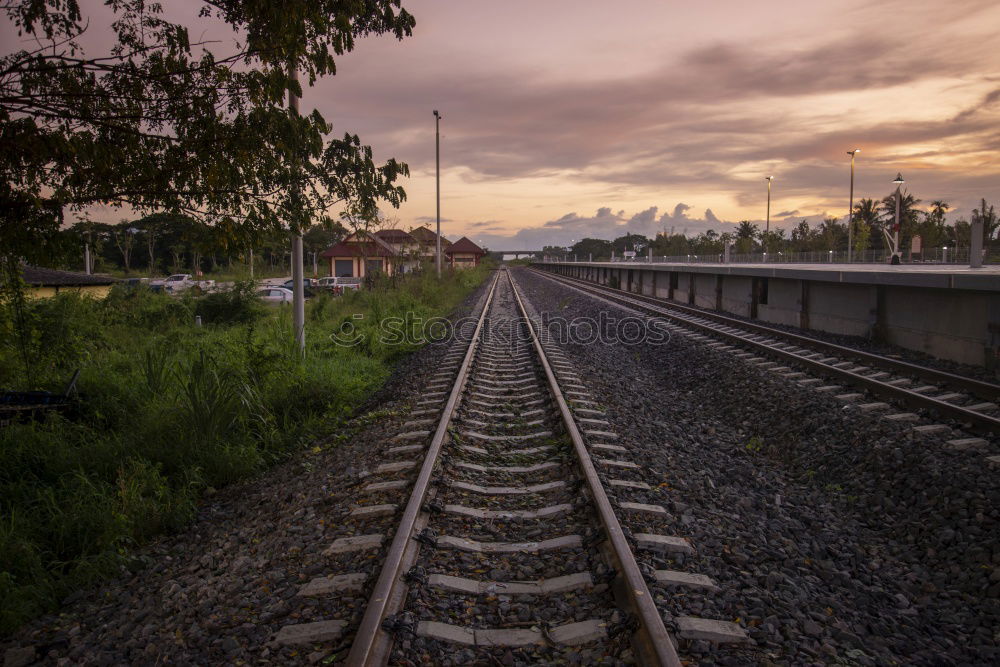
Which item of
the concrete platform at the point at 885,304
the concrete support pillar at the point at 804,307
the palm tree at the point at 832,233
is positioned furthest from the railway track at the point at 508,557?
the palm tree at the point at 832,233

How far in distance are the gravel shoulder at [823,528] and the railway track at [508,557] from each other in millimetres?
236

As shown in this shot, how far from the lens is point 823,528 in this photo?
4.88 m

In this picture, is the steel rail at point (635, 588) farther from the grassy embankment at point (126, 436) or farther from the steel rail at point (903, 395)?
the steel rail at point (903, 395)

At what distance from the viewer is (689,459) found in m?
6.28

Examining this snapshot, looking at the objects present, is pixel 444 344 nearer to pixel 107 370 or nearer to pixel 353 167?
pixel 107 370

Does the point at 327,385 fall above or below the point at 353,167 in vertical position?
below

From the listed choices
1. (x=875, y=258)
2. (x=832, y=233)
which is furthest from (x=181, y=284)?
(x=832, y=233)

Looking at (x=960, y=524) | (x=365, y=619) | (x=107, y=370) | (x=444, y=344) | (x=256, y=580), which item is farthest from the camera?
(x=444, y=344)

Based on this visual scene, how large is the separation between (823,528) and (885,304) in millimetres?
9789

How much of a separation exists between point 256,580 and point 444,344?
32.7ft

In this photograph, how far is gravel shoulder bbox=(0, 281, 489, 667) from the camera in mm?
3268

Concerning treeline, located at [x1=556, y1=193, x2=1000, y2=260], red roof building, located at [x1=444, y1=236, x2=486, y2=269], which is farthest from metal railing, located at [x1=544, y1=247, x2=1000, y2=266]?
red roof building, located at [x1=444, y1=236, x2=486, y2=269]

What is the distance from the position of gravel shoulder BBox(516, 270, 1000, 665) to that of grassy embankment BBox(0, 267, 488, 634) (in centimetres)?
400

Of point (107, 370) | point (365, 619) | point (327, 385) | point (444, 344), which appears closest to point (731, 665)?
point (365, 619)
